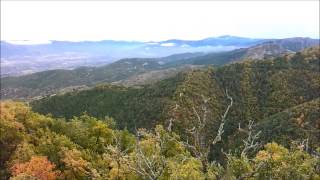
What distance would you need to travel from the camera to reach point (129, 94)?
559 ft

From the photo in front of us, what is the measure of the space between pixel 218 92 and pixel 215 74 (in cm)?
1849

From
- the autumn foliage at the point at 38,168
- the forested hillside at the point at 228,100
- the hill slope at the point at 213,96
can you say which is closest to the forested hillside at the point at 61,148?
the autumn foliage at the point at 38,168

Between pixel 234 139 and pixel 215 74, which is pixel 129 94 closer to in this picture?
pixel 215 74

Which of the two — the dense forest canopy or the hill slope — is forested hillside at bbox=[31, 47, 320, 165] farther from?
the dense forest canopy

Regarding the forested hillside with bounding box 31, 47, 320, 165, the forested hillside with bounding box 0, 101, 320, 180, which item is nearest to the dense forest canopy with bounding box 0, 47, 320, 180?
the forested hillside with bounding box 0, 101, 320, 180

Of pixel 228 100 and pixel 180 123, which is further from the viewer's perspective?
pixel 228 100

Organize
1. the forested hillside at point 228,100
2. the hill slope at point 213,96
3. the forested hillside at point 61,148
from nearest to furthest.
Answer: the forested hillside at point 61,148 → the forested hillside at point 228,100 → the hill slope at point 213,96

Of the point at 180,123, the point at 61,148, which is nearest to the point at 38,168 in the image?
the point at 61,148

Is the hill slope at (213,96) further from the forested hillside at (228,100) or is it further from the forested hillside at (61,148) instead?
the forested hillside at (61,148)

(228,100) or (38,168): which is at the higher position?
(38,168)

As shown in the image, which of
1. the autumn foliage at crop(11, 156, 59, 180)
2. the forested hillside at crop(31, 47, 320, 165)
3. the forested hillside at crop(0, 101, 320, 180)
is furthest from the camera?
the forested hillside at crop(31, 47, 320, 165)

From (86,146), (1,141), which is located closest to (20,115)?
(1,141)

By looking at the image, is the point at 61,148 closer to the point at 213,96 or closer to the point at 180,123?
the point at 180,123

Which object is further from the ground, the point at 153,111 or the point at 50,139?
the point at 50,139
